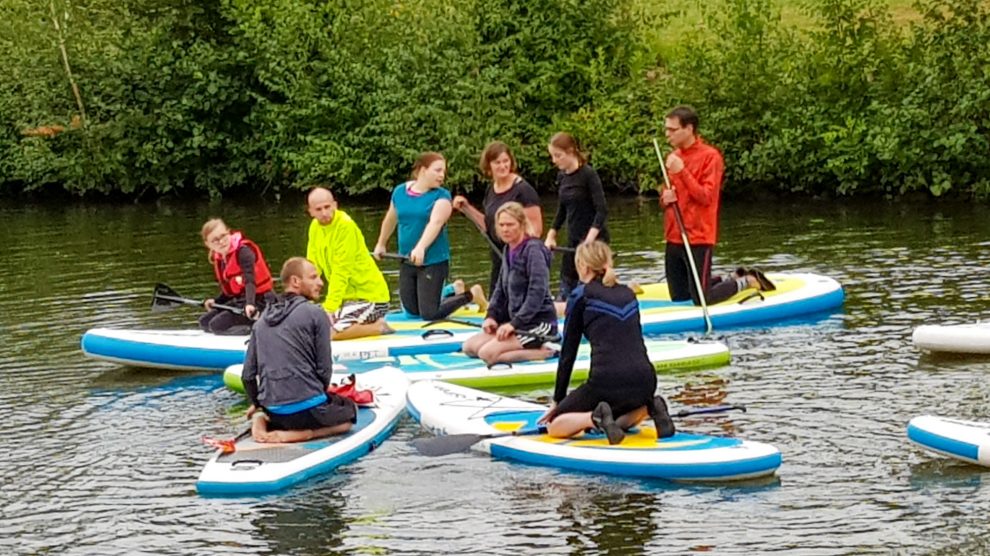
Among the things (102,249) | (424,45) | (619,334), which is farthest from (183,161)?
(619,334)

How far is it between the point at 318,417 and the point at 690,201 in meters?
5.29

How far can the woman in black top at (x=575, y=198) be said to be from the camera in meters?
14.2

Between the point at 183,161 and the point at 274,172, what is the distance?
7.42 ft

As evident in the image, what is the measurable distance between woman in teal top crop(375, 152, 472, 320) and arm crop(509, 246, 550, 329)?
1756 millimetres

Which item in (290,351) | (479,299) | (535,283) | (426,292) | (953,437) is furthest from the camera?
(479,299)

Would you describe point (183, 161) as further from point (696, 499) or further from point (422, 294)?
point (696, 499)

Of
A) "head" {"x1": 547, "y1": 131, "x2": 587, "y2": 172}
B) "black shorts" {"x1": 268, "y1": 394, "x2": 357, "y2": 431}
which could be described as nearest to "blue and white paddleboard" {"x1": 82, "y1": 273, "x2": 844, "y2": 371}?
"head" {"x1": 547, "y1": 131, "x2": 587, "y2": 172}

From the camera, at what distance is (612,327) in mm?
9914

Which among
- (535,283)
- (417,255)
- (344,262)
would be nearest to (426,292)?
(417,255)

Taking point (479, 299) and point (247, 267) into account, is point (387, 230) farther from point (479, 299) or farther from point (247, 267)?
point (247, 267)

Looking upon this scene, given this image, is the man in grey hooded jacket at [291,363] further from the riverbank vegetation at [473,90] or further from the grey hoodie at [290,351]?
the riverbank vegetation at [473,90]

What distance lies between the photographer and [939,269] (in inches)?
696

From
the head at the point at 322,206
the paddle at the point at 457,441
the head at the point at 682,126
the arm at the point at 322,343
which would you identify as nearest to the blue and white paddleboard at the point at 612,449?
the paddle at the point at 457,441

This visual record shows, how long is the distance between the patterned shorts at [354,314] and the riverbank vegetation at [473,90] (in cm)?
1344
